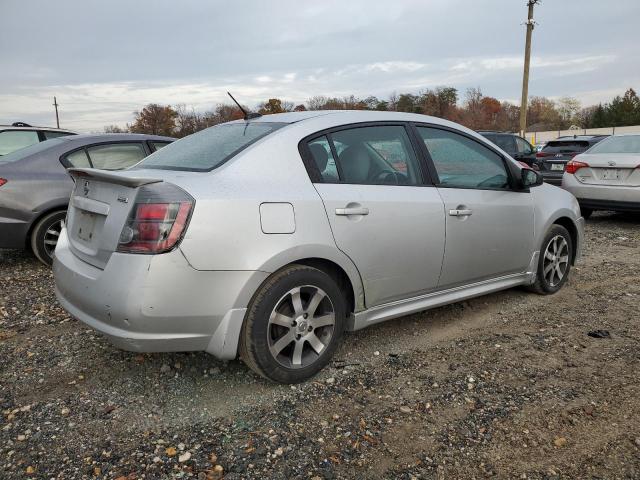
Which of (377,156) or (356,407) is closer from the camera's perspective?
(356,407)

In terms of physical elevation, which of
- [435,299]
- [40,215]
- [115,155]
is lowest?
[435,299]

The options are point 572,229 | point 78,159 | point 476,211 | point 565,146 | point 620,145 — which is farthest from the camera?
point 565,146

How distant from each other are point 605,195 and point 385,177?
6.07 metres

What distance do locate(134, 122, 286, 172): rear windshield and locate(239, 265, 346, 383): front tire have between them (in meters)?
0.78

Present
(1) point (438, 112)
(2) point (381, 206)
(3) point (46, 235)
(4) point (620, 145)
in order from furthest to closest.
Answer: (1) point (438, 112)
(4) point (620, 145)
(3) point (46, 235)
(2) point (381, 206)

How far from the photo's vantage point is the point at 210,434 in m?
2.63

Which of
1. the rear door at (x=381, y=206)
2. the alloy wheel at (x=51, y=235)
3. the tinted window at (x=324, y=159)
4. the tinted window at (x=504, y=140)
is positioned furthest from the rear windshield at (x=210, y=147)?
the tinted window at (x=504, y=140)

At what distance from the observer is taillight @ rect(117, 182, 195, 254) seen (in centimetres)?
257

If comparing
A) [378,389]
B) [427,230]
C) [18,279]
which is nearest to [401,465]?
[378,389]

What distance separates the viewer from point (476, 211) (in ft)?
12.6

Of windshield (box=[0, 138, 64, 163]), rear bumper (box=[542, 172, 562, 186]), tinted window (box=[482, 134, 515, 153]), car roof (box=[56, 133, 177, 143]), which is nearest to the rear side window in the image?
tinted window (box=[482, 134, 515, 153])

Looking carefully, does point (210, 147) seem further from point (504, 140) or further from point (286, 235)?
point (504, 140)

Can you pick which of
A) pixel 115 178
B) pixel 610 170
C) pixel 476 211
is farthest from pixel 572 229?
pixel 115 178

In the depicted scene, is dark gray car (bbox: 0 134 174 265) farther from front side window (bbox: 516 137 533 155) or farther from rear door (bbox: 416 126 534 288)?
front side window (bbox: 516 137 533 155)
